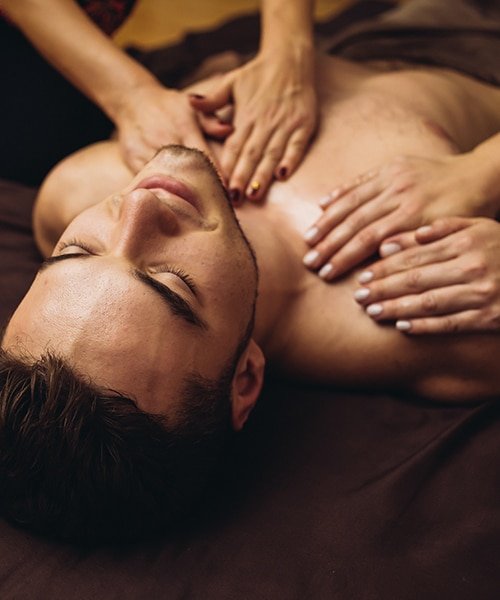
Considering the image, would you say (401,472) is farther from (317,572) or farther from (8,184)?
(8,184)

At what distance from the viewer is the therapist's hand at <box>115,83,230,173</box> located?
1348 mm

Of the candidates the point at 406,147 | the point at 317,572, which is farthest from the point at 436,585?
the point at 406,147

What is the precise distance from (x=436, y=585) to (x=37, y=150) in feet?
4.22

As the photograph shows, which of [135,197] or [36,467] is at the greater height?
[135,197]

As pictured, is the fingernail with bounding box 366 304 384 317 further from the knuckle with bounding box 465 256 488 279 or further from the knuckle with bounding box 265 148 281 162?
the knuckle with bounding box 265 148 281 162

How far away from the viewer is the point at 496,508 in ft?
3.26

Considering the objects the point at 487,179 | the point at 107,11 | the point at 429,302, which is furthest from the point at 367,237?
the point at 107,11

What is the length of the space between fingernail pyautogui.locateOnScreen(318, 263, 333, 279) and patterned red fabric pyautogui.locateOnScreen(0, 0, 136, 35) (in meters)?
0.96

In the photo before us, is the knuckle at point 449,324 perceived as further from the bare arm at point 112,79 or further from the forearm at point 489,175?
Answer: the bare arm at point 112,79

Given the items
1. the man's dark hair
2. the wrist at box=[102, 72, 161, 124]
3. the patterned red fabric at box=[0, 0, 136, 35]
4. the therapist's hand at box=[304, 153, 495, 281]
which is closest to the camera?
the man's dark hair

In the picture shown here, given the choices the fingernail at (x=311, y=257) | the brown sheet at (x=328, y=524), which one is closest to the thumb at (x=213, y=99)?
the fingernail at (x=311, y=257)

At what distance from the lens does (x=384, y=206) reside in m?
1.18

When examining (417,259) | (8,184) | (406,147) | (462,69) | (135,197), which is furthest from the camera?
(462,69)

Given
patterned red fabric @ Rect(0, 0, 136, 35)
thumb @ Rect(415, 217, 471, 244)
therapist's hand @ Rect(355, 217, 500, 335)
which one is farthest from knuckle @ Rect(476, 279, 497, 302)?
patterned red fabric @ Rect(0, 0, 136, 35)
